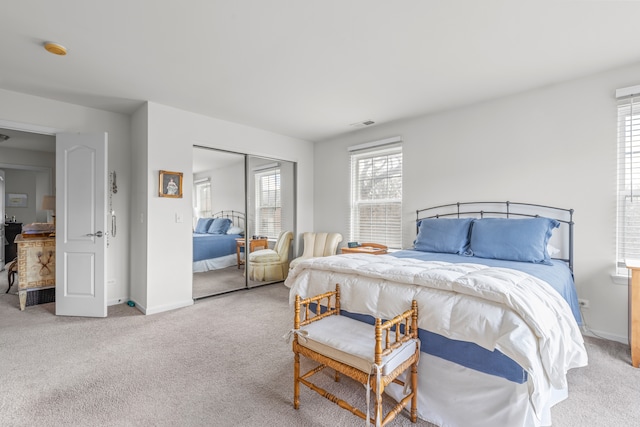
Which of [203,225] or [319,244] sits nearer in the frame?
[203,225]

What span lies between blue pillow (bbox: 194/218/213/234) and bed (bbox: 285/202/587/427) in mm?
2262

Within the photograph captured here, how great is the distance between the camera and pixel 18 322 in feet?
10.8

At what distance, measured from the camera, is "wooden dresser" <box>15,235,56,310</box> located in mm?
3742

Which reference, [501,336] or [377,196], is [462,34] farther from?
[377,196]

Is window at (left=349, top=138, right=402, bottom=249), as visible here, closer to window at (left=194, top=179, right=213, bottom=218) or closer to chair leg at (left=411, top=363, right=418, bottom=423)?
window at (left=194, top=179, right=213, bottom=218)

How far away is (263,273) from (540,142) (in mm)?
3992

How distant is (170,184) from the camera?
375cm

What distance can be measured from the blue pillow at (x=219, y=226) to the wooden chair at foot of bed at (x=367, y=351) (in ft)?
9.43

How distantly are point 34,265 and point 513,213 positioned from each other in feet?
18.8

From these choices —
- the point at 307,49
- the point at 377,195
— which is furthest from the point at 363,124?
the point at 307,49

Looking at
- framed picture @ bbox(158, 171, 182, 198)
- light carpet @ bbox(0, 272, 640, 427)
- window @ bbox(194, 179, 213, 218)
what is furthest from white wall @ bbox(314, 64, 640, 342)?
framed picture @ bbox(158, 171, 182, 198)

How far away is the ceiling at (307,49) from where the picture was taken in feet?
6.53

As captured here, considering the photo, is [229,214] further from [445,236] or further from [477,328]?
[477,328]

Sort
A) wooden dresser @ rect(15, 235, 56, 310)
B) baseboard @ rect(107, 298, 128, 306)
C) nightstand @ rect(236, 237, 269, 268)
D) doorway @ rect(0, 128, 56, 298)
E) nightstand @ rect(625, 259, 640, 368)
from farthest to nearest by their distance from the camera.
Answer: doorway @ rect(0, 128, 56, 298)
nightstand @ rect(236, 237, 269, 268)
baseboard @ rect(107, 298, 128, 306)
wooden dresser @ rect(15, 235, 56, 310)
nightstand @ rect(625, 259, 640, 368)
